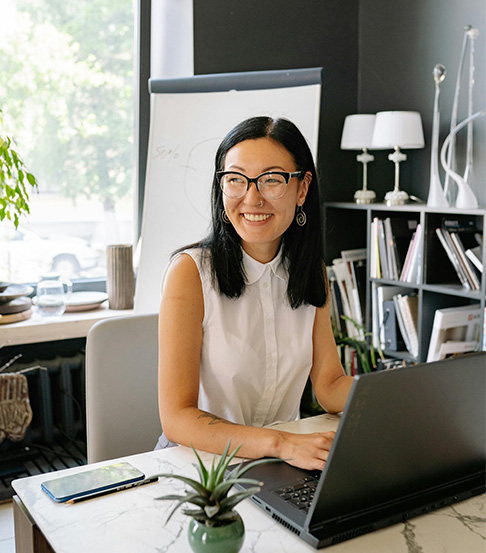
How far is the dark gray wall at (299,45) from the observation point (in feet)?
10.2

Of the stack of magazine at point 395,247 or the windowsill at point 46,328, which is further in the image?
the stack of magazine at point 395,247

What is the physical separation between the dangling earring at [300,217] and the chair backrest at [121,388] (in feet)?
1.50

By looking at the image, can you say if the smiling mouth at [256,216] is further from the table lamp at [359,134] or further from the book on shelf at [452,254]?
the table lamp at [359,134]

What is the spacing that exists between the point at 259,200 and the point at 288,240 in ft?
0.69

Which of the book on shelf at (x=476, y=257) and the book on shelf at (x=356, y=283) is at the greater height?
the book on shelf at (x=476, y=257)

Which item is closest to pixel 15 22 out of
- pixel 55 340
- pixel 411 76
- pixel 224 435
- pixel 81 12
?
pixel 81 12

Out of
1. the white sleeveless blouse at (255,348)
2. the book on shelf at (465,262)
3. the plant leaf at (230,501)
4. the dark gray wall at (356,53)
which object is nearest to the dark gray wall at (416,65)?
the dark gray wall at (356,53)

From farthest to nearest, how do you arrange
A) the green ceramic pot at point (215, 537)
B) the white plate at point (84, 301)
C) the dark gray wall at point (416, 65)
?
1. the white plate at point (84, 301)
2. the dark gray wall at point (416, 65)
3. the green ceramic pot at point (215, 537)

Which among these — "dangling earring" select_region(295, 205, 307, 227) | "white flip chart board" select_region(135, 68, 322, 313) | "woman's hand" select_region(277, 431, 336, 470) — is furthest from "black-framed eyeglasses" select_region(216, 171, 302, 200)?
"white flip chart board" select_region(135, 68, 322, 313)

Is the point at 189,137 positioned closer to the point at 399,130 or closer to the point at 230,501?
the point at 399,130

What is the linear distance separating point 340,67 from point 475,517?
2.86 meters

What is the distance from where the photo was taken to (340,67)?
11.5 feet

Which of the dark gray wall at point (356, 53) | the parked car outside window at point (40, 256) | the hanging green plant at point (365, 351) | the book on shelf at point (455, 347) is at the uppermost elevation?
the dark gray wall at point (356, 53)

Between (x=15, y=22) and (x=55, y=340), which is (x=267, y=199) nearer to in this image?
(x=55, y=340)
